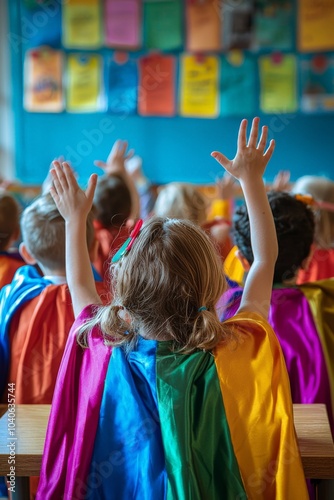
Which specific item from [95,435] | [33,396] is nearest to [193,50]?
[33,396]

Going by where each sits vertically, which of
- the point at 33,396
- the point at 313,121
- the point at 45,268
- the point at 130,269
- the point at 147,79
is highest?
the point at 147,79

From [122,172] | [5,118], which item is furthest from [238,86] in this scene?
[122,172]

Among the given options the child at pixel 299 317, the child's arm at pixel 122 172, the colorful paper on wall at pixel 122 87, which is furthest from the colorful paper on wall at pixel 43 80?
the child at pixel 299 317

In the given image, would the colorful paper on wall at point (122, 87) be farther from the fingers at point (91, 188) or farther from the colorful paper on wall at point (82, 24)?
the fingers at point (91, 188)

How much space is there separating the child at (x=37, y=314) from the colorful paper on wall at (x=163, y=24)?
10.9ft

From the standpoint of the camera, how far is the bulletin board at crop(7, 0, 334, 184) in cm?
487

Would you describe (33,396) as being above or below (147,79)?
below

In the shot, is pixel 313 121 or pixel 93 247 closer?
pixel 93 247

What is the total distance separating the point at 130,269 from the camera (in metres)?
1.27

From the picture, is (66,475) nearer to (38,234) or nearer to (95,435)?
(95,435)

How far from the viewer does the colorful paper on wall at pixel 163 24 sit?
4867 mm

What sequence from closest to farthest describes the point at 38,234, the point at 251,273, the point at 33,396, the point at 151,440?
the point at 151,440 < the point at 251,273 < the point at 33,396 < the point at 38,234

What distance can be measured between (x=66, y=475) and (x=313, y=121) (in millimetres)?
4139

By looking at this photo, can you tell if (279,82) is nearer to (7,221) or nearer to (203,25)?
(203,25)
